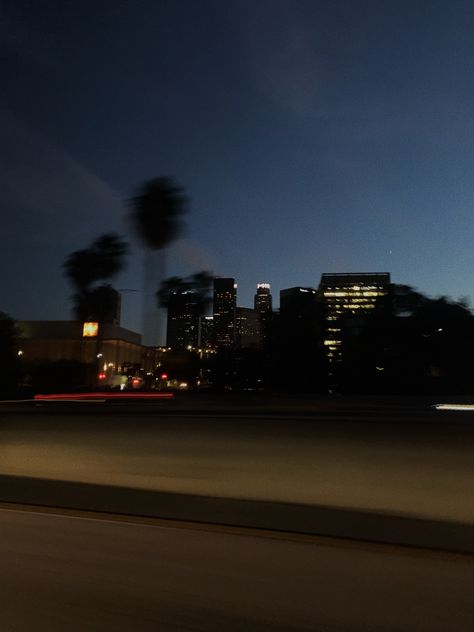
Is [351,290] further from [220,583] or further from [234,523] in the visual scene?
[220,583]

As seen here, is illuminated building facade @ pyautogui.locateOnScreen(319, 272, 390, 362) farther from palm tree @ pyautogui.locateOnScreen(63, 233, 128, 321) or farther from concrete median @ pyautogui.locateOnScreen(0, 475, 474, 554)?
concrete median @ pyautogui.locateOnScreen(0, 475, 474, 554)

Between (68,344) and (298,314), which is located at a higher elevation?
(68,344)

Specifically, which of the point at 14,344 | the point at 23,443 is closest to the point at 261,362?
the point at 14,344

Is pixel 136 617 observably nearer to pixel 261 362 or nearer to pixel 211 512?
pixel 211 512

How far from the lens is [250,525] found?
8.96 meters

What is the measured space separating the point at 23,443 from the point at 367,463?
7043 mm

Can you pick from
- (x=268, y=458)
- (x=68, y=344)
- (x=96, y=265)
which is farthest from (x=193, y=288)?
(x=68, y=344)

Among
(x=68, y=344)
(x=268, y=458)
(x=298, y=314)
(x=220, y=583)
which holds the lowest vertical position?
(x=220, y=583)

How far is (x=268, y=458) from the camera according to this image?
10984 millimetres

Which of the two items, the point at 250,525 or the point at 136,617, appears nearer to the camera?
the point at 136,617

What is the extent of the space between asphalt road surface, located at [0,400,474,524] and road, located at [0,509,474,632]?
6.30ft

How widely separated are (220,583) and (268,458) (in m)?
4.72

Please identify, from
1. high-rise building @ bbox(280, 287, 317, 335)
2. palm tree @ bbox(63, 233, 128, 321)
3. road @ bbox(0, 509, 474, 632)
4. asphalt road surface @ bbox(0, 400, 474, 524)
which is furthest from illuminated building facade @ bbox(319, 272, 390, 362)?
road @ bbox(0, 509, 474, 632)

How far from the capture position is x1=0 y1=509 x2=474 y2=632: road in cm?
540
